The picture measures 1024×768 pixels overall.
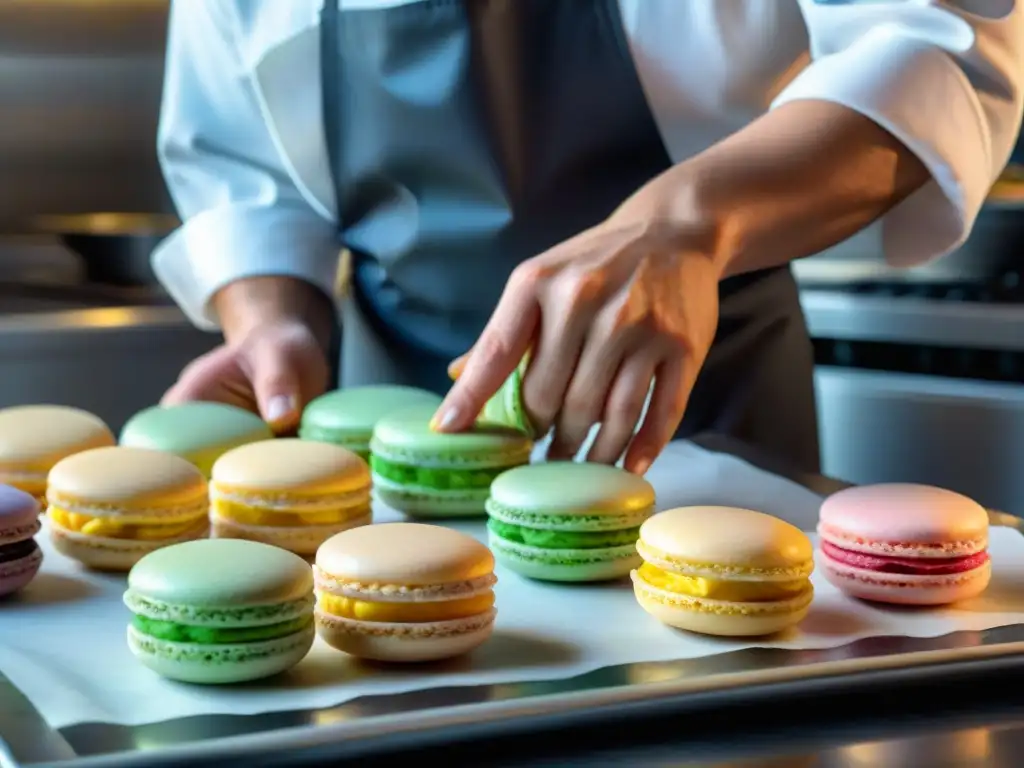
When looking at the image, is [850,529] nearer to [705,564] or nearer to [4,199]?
[705,564]

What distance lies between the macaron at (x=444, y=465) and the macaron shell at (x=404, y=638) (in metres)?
0.28

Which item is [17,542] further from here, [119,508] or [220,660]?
[220,660]

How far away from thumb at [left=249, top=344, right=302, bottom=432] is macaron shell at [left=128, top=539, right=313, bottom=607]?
1.44 feet

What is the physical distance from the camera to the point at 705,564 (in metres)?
0.70

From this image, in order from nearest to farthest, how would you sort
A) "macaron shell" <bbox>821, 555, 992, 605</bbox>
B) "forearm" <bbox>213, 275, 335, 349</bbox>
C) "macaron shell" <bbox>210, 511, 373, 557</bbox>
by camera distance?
1. "macaron shell" <bbox>821, 555, 992, 605</bbox>
2. "macaron shell" <bbox>210, 511, 373, 557</bbox>
3. "forearm" <bbox>213, 275, 335, 349</bbox>

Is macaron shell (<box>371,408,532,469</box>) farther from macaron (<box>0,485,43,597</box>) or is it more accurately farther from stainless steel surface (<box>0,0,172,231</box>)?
→ stainless steel surface (<box>0,0,172,231</box>)

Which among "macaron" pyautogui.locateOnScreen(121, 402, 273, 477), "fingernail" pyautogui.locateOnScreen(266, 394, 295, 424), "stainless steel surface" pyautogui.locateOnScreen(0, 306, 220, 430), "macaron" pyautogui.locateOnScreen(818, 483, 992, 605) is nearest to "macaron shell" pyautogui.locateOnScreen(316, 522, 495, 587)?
"macaron" pyautogui.locateOnScreen(818, 483, 992, 605)

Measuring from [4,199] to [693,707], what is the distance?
2113 mm

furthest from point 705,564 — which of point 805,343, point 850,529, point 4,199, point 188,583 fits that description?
point 4,199

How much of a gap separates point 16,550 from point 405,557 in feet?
0.82

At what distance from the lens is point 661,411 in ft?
3.04

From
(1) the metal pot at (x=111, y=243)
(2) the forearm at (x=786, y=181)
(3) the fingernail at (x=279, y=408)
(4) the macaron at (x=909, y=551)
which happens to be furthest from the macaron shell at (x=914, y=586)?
(1) the metal pot at (x=111, y=243)

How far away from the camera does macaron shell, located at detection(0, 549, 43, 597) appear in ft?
2.50

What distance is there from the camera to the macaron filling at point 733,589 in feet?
2.27
